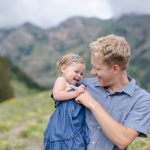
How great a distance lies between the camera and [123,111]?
5.25 metres

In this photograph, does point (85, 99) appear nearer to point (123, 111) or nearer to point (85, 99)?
point (85, 99)

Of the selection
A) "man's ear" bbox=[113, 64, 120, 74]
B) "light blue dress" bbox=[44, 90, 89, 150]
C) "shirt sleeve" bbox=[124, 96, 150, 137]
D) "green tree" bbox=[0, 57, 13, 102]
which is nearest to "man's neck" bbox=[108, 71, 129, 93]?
"man's ear" bbox=[113, 64, 120, 74]

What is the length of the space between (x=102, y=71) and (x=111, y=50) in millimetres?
268

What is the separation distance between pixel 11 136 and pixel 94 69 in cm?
1005

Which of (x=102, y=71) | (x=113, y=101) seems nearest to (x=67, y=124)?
(x=113, y=101)

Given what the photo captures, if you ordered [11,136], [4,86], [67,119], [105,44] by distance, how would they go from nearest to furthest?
[105,44]
[67,119]
[11,136]
[4,86]

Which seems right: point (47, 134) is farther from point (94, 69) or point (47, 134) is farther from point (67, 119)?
point (94, 69)

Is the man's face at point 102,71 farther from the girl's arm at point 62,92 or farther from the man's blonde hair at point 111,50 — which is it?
the girl's arm at point 62,92

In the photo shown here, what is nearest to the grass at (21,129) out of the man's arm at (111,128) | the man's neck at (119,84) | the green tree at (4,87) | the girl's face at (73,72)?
the girl's face at (73,72)

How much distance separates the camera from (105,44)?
496cm

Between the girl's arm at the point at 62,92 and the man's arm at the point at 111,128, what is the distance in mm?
171

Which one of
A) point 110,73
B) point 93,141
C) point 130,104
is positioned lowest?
point 93,141

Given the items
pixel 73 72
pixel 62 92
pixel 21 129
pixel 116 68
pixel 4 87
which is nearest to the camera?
pixel 116 68

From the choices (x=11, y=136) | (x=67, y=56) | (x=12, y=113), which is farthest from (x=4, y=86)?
(x=67, y=56)
